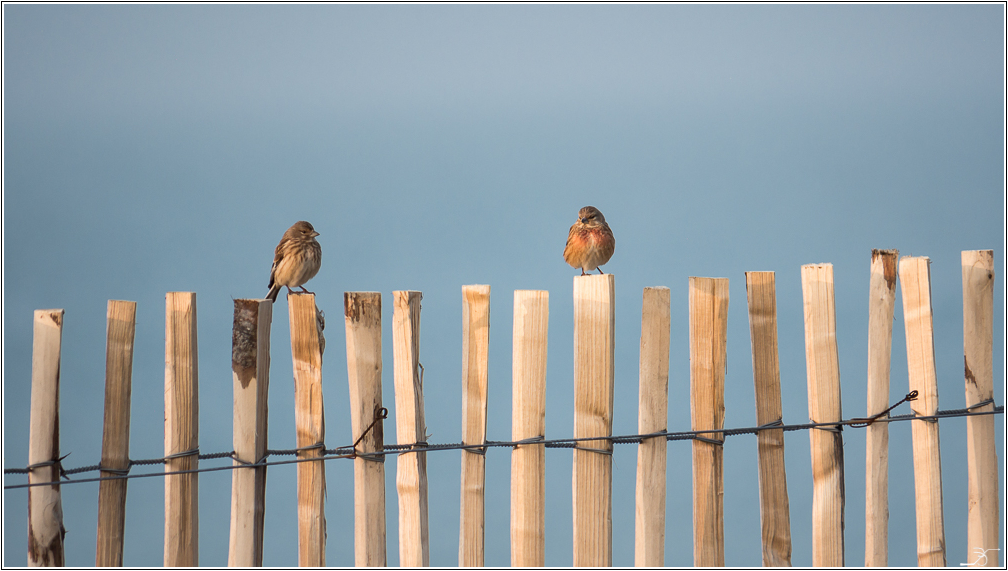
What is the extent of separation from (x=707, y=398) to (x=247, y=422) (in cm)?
140

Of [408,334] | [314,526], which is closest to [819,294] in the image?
[408,334]

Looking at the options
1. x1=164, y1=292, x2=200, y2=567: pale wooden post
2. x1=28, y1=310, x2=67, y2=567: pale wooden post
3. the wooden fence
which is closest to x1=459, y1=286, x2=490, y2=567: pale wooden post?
the wooden fence

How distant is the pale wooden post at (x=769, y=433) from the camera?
100 inches

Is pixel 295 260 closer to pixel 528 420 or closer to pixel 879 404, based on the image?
pixel 528 420

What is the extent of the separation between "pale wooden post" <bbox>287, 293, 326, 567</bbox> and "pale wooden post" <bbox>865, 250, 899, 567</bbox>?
1.73 m

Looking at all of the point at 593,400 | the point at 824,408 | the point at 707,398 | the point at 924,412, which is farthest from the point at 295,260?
the point at 924,412

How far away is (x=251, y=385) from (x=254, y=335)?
5.8 inches

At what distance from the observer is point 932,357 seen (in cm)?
263

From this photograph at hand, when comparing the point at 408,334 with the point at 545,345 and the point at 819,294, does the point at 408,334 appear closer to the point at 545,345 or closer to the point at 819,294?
the point at 545,345

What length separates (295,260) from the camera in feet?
10.4

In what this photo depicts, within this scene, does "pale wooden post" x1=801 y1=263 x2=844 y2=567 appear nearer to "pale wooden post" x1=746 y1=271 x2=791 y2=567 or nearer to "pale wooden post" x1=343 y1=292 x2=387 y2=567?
"pale wooden post" x1=746 y1=271 x2=791 y2=567

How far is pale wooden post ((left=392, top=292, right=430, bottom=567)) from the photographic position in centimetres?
239

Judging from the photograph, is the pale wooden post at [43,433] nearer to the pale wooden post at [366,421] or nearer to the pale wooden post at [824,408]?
the pale wooden post at [366,421]

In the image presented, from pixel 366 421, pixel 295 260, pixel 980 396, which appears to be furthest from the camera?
pixel 295 260
